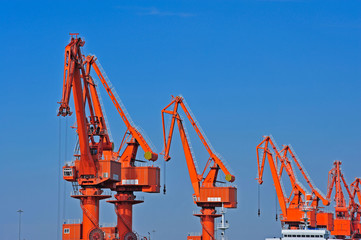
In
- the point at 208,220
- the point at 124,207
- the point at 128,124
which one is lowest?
the point at 208,220

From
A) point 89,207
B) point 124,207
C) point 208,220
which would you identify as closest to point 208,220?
point 208,220

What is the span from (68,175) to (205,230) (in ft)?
130

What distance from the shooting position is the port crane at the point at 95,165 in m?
118

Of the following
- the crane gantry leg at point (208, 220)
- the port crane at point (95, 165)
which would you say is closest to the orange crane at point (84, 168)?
the port crane at point (95, 165)

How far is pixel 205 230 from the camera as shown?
152 meters

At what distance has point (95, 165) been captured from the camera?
399 feet

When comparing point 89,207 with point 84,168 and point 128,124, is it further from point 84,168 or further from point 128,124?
point 128,124

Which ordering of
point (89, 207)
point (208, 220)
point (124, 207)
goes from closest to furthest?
point (89, 207) → point (124, 207) → point (208, 220)

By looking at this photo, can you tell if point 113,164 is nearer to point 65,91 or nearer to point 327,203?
point 65,91

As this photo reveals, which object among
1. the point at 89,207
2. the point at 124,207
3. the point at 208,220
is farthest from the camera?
the point at 208,220

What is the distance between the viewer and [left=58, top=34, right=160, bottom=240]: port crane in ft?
389

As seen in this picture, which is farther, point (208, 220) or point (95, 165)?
point (208, 220)

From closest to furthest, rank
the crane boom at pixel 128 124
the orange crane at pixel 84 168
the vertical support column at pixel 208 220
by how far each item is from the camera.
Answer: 1. the orange crane at pixel 84 168
2. the crane boom at pixel 128 124
3. the vertical support column at pixel 208 220

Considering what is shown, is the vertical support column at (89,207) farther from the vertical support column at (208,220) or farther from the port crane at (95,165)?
the vertical support column at (208,220)
